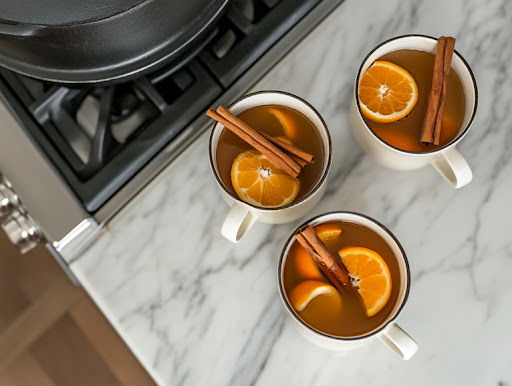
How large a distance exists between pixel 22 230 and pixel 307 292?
1.10 feet

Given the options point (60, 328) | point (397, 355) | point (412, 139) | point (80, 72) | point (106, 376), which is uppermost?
point (80, 72)

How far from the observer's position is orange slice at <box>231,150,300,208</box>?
2.26ft

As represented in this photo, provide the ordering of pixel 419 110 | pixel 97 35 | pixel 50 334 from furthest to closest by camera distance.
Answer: pixel 50 334
pixel 419 110
pixel 97 35

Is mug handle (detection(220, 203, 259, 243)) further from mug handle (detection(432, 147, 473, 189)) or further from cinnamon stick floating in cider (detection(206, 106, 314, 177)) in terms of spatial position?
mug handle (detection(432, 147, 473, 189))

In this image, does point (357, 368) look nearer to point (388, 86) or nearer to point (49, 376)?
point (388, 86)

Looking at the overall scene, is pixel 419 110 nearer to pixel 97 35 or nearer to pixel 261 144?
pixel 261 144

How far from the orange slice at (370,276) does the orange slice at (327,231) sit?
0.07 feet

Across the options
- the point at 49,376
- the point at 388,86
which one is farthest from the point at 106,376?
the point at 388,86

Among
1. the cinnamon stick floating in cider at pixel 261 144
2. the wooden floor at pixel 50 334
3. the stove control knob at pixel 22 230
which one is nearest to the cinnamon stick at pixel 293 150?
the cinnamon stick floating in cider at pixel 261 144

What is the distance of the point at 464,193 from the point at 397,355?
20 centimetres

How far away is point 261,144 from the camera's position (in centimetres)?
68

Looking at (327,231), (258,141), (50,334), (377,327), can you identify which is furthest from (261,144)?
(50,334)

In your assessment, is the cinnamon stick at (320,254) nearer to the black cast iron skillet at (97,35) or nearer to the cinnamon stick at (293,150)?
the cinnamon stick at (293,150)

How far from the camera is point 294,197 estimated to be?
70 centimetres
